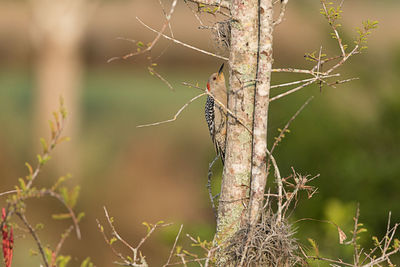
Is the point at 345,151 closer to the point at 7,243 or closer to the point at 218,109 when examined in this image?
the point at 218,109

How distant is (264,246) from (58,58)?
12.8 metres

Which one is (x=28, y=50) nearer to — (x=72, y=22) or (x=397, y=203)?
(x=72, y=22)

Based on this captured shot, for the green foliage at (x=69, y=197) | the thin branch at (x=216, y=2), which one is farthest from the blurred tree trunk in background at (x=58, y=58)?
the green foliage at (x=69, y=197)

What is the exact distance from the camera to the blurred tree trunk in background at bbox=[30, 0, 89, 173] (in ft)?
41.8

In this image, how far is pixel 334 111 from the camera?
18.1 ft

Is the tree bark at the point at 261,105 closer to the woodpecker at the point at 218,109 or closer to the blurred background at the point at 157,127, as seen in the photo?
the blurred background at the point at 157,127

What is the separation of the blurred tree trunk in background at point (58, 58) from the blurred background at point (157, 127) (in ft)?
0.12

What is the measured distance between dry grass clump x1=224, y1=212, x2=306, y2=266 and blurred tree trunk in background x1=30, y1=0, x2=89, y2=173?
10.9m

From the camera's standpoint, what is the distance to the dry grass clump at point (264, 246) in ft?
7.60

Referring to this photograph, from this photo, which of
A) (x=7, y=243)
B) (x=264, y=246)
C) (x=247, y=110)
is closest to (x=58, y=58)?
(x=247, y=110)

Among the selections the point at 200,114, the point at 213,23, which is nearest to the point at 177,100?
the point at 200,114

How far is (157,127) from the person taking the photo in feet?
60.4

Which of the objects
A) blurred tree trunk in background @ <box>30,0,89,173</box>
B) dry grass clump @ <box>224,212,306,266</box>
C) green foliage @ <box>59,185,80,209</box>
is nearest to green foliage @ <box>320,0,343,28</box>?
dry grass clump @ <box>224,212,306,266</box>

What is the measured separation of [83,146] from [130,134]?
6.02 ft
